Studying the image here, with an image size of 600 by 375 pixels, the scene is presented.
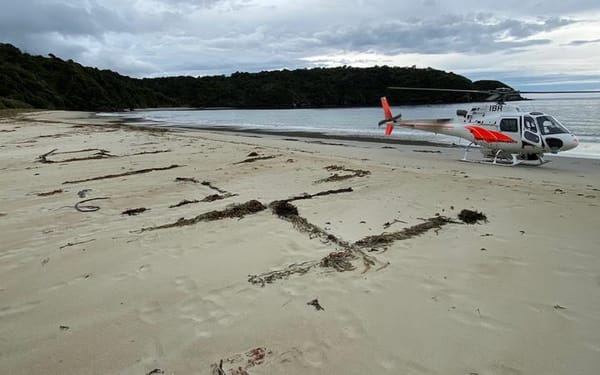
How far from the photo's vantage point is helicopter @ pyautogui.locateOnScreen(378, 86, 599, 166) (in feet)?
37.6

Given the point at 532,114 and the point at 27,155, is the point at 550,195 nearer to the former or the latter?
the point at 532,114

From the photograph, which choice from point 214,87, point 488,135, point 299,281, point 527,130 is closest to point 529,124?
point 527,130

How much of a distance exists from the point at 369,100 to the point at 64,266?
Result: 11780 centimetres

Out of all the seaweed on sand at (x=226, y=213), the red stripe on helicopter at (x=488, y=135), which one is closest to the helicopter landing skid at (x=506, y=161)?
the red stripe on helicopter at (x=488, y=135)

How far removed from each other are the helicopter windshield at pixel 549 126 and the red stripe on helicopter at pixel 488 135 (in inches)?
33.7

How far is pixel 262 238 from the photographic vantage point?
15.5 ft

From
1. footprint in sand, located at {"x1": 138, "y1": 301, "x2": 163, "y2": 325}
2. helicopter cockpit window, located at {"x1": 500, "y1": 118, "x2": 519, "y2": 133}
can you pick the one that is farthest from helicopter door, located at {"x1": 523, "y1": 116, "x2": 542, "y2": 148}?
footprint in sand, located at {"x1": 138, "y1": 301, "x2": 163, "y2": 325}

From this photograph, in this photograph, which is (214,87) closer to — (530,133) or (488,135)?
(488,135)

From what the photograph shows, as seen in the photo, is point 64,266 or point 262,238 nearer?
point 64,266

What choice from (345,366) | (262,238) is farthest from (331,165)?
(345,366)

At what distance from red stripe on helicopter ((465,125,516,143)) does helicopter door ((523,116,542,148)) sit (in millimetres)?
375

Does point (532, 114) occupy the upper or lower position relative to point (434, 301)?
upper

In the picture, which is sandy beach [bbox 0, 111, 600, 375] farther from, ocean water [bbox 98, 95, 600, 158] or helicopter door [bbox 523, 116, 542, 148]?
ocean water [bbox 98, 95, 600, 158]

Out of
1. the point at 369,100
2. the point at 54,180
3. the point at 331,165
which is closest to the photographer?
the point at 54,180
